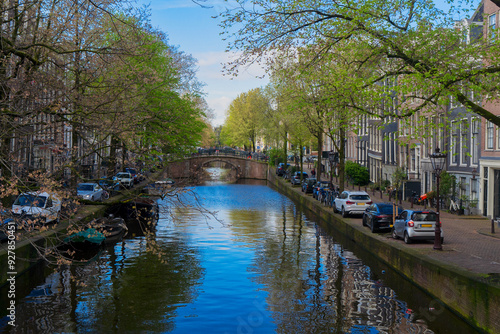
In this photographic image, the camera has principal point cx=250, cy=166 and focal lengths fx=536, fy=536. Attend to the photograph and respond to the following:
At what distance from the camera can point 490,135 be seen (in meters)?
30.3

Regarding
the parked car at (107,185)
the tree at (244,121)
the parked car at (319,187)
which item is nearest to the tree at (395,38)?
the parked car at (107,185)

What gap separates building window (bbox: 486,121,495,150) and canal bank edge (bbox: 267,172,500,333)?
10.0 m

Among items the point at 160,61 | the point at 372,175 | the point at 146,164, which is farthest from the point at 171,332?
the point at 372,175

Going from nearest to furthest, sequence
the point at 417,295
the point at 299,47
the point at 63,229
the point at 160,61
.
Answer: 1. the point at 299,47
2. the point at 417,295
3. the point at 63,229
4. the point at 160,61

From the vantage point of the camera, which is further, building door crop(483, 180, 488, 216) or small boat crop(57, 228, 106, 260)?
building door crop(483, 180, 488, 216)

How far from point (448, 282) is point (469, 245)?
6637mm

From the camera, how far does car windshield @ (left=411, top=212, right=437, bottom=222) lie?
22000 mm

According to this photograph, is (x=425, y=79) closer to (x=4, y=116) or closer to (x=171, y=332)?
(x=171, y=332)

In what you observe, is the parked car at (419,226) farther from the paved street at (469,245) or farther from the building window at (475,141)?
the building window at (475,141)

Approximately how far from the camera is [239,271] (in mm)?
22094

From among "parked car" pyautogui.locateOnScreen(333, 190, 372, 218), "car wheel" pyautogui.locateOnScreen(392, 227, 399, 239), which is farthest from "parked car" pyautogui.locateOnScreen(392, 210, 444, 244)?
"parked car" pyautogui.locateOnScreen(333, 190, 372, 218)

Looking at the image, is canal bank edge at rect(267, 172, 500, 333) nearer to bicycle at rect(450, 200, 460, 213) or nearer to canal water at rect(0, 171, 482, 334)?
canal water at rect(0, 171, 482, 334)

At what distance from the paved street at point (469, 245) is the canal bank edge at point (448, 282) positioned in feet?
1.77

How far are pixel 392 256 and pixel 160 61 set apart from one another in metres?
25.1
